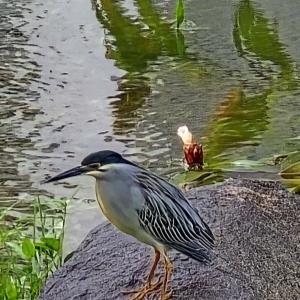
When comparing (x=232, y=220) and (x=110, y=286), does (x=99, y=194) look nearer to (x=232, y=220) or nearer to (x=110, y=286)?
(x=110, y=286)

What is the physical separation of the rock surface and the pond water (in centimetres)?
83

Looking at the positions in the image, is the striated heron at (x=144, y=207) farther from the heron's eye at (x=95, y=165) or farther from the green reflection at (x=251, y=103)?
the green reflection at (x=251, y=103)

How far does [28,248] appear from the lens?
9.87 feet

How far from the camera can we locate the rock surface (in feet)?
8.61

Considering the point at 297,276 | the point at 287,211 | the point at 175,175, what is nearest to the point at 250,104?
the point at 175,175

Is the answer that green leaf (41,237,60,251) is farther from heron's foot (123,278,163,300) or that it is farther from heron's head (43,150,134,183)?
heron's head (43,150,134,183)

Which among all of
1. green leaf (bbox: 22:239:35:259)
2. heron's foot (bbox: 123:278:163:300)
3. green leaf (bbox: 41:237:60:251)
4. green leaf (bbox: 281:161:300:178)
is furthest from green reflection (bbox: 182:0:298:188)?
heron's foot (bbox: 123:278:163:300)

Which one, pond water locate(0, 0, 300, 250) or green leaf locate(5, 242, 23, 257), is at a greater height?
green leaf locate(5, 242, 23, 257)

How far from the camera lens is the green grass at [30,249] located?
3109 millimetres

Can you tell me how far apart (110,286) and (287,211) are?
64cm

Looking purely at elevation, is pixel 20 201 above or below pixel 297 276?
below

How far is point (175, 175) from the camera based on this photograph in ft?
13.1

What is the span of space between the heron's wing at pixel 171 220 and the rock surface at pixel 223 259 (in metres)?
0.22

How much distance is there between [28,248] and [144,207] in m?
0.80
